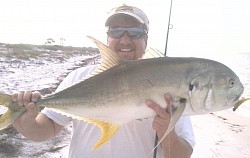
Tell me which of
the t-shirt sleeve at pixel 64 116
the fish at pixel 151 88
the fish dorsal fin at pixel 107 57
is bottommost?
the t-shirt sleeve at pixel 64 116

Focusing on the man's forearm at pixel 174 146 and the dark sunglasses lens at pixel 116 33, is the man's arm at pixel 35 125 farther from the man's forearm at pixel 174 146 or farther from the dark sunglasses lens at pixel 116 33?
the man's forearm at pixel 174 146

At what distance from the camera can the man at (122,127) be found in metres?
2.84

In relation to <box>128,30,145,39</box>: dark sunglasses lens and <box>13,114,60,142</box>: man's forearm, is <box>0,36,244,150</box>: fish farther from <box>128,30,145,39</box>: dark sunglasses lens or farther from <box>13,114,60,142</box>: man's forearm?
<box>128,30,145,39</box>: dark sunglasses lens

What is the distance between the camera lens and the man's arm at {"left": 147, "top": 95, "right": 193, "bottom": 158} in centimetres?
246

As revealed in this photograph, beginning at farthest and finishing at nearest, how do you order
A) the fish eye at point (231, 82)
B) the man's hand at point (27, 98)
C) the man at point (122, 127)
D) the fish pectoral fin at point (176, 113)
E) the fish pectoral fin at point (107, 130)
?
1. the man at point (122, 127)
2. the man's hand at point (27, 98)
3. the fish pectoral fin at point (107, 130)
4. the fish eye at point (231, 82)
5. the fish pectoral fin at point (176, 113)

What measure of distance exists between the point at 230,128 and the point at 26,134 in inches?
336

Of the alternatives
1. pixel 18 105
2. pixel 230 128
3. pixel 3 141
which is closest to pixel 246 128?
pixel 230 128

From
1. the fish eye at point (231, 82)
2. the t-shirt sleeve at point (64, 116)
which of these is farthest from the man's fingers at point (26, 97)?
the fish eye at point (231, 82)

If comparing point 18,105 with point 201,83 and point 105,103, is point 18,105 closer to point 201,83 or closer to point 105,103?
point 105,103

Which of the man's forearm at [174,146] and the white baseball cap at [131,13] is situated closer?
the man's forearm at [174,146]

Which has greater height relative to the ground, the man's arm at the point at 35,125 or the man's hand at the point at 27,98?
the man's hand at the point at 27,98

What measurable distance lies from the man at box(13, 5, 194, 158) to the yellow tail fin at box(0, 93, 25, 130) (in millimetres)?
47

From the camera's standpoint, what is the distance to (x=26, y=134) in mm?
3123

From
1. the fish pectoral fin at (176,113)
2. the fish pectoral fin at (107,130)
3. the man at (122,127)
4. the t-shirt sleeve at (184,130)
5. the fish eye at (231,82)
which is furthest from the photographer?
the t-shirt sleeve at (184,130)
